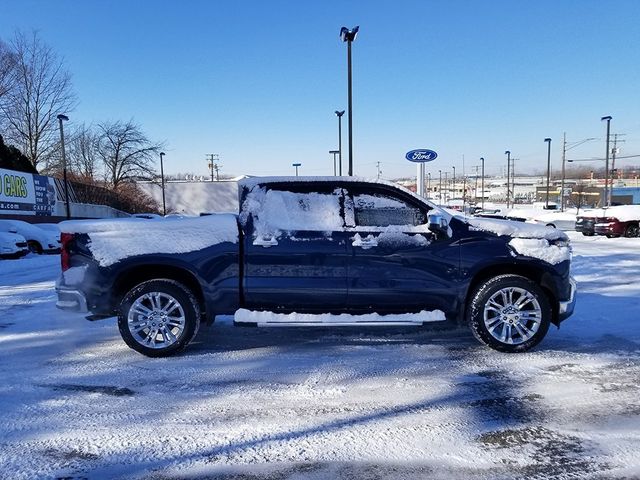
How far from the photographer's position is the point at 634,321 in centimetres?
607

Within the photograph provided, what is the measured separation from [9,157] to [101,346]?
34102 mm

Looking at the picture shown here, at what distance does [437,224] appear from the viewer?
476 centimetres

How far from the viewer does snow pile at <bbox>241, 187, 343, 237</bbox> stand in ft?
16.2

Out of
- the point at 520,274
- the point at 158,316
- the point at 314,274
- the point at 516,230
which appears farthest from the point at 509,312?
the point at 158,316

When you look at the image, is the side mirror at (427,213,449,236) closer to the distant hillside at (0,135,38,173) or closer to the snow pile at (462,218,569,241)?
the snow pile at (462,218,569,241)

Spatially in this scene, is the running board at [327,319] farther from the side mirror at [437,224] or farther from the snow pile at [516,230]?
the snow pile at [516,230]

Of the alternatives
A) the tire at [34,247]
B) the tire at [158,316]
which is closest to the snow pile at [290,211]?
the tire at [158,316]

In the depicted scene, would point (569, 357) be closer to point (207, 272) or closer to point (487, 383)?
point (487, 383)

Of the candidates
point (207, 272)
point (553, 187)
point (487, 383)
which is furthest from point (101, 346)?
point (553, 187)

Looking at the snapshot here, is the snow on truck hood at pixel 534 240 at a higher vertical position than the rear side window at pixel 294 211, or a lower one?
lower

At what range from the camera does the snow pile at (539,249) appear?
489 centimetres

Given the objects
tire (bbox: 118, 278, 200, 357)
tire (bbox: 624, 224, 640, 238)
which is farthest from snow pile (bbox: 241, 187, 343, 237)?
tire (bbox: 624, 224, 640, 238)

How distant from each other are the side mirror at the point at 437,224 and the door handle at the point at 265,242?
5.16ft

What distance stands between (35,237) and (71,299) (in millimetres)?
13832
